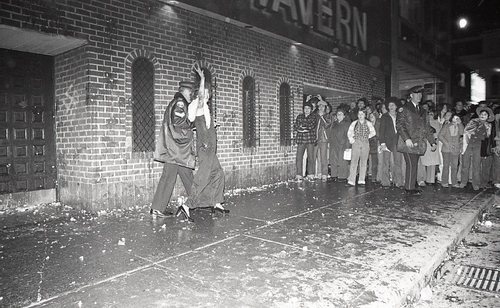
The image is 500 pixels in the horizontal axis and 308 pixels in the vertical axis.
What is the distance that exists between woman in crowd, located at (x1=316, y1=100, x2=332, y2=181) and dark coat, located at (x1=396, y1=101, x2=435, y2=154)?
2.54 metres

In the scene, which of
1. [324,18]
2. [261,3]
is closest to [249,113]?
[261,3]

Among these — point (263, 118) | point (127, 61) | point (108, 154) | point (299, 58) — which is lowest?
point (108, 154)

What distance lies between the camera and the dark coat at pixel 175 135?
5008 mm

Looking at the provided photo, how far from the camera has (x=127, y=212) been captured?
18.6 ft

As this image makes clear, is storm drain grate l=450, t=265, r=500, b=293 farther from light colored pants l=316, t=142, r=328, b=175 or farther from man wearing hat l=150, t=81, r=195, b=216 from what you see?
light colored pants l=316, t=142, r=328, b=175

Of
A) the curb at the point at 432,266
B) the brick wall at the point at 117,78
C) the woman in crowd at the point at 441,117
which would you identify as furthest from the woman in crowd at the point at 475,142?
the brick wall at the point at 117,78

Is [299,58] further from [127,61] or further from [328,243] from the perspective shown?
[328,243]

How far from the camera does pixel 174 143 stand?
16.5 feet

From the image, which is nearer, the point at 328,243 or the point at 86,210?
the point at 328,243

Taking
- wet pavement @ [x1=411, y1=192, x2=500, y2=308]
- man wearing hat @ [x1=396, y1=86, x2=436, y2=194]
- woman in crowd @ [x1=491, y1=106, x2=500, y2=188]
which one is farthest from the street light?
wet pavement @ [x1=411, y1=192, x2=500, y2=308]

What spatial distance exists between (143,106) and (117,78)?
27.8 inches

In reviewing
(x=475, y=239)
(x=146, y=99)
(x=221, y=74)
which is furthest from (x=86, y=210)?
(x=475, y=239)

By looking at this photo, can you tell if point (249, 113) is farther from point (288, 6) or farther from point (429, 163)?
point (429, 163)

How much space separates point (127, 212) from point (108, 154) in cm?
99
